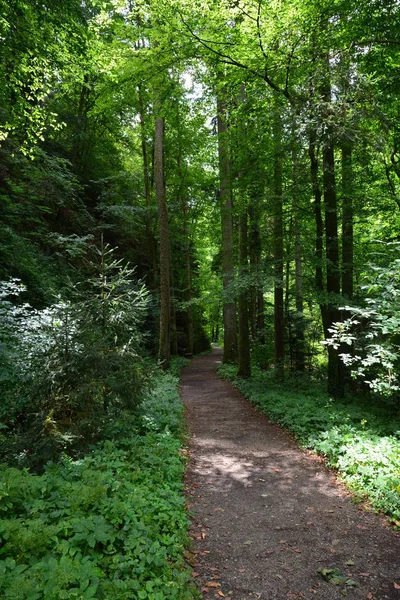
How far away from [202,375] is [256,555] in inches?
493

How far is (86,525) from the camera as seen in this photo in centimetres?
322

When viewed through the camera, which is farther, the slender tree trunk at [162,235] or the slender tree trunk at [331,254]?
the slender tree trunk at [162,235]

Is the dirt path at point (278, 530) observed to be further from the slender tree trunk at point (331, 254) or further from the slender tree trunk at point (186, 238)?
the slender tree trunk at point (186, 238)

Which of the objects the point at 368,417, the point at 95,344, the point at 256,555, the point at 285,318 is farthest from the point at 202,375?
the point at 256,555

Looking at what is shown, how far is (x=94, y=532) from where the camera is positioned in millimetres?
3172

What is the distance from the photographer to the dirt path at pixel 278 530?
134 inches

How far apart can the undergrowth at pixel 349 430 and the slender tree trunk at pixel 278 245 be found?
1.25 m

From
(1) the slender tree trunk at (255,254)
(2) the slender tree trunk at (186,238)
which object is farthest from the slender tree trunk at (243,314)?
(2) the slender tree trunk at (186,238)

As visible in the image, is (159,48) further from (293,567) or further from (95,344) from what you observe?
(293,567)

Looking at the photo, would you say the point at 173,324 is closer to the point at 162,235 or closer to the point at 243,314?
the point at 162,235

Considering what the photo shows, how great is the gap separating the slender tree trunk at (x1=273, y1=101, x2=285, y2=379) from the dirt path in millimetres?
5150

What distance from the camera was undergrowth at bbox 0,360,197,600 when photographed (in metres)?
2.57

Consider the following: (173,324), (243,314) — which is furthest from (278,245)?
(173,324)

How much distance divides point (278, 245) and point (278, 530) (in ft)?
29.1
